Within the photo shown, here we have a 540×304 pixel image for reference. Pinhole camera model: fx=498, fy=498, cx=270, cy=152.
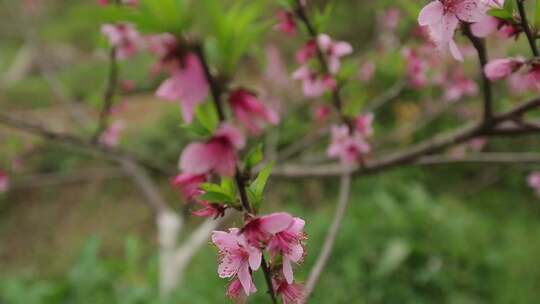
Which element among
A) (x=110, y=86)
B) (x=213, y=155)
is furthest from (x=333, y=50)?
(x=110, y=86)

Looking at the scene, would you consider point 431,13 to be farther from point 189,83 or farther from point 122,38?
point 122,38

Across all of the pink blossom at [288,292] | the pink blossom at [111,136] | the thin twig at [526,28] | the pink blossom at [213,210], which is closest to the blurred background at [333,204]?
the pink blossom at [111,136]

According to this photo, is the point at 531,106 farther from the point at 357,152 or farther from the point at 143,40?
the point at 143,40

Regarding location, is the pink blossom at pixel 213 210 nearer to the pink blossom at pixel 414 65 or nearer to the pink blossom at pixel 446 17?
the pink blossom at pixel 446 17

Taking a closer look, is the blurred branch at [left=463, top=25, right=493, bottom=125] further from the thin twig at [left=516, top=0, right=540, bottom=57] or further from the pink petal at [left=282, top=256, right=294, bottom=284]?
the pink petal at [left=282, top=256, right=294, bottom=284]

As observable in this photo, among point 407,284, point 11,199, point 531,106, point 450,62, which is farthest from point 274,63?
point 531,106
